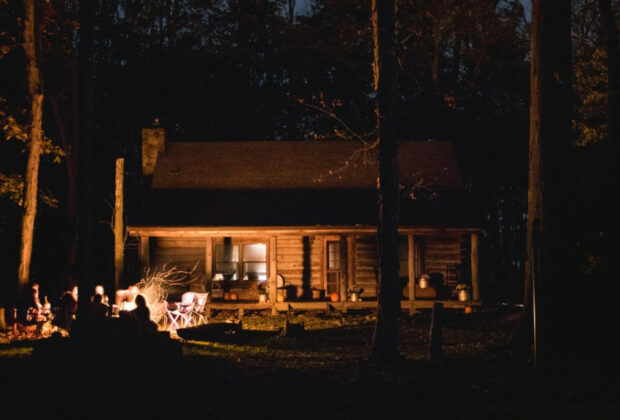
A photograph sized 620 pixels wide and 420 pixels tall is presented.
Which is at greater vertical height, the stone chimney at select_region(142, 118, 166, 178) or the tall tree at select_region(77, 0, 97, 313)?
the stone chimney at select_region(142, 118, 166, 178)

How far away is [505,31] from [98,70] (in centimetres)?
1831

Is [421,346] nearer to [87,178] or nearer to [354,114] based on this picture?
[87,178]

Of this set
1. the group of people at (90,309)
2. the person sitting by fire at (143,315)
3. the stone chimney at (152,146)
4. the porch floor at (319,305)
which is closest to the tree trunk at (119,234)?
the group of people at (90,309)

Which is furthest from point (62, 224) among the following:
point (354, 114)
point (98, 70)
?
point (354, 114)

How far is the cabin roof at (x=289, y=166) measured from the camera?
24.4 m

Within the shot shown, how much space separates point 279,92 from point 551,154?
2463cm

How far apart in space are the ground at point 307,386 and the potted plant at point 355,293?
7251 mm

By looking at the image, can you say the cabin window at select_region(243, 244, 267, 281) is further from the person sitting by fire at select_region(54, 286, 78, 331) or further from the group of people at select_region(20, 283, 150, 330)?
the person sitting by fire at select_region(54, 286, 78, 331)

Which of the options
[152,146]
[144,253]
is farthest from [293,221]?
[152,146]

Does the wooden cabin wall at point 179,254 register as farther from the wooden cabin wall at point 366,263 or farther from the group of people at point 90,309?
the wooden cabin wall at point 366,263

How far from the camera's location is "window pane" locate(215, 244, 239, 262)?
23.9 m

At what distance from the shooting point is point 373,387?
33.2 ft

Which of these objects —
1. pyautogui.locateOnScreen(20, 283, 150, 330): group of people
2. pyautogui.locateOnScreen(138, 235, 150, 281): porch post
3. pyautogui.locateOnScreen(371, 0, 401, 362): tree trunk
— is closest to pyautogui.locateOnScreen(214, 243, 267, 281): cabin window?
pyautogui.locateOnScreen(138, 235, 150, 281): porch post

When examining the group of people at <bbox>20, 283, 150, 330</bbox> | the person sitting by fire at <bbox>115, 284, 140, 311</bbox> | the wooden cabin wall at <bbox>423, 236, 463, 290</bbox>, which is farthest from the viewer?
the wooden cabin wall at <bbox>423, 236, 463, 290</bbox>
